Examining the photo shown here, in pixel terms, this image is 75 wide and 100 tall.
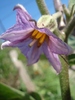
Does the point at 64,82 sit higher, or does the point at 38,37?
the point at 38,37

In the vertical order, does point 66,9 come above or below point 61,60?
above

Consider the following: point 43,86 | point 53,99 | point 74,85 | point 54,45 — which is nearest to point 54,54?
point 54,45

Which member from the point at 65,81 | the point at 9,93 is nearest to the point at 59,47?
the point at 65,81

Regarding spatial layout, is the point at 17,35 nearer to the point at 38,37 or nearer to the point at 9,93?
the point at 38,37

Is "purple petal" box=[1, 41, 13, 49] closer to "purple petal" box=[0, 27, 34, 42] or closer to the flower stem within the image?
"purple petal" box=[0, 27, 34, 42]

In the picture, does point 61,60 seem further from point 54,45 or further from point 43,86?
point 43,86

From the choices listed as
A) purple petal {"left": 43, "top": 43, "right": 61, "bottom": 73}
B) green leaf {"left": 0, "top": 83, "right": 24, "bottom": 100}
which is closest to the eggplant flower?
purple petal {"left": 43, "top": 43, "right": 61, "bottom": 73}

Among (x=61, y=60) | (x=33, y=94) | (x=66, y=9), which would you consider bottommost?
(x=33, y=94)
